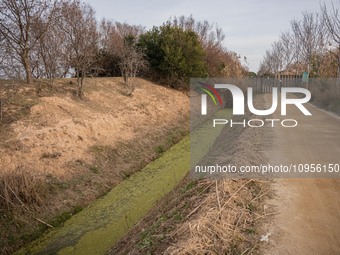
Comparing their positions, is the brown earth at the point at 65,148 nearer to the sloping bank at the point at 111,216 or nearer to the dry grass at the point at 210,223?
the sloping bank at the point at 111,216

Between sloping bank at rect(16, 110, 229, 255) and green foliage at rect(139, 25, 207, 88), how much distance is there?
14.0m

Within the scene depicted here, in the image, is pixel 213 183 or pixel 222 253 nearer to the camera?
pixel 222 253

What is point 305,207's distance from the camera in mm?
4957

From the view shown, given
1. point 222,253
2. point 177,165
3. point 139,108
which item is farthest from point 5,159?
point 139,108

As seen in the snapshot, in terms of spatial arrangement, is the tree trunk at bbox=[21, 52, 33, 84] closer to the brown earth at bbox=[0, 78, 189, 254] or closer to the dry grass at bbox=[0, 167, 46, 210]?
the brown earth at bbox=[0, 78, 189, 254]

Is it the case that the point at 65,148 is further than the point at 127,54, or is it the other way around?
the point at 127,54

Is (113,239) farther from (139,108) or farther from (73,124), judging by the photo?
(139,108)

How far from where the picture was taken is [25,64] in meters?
13.7

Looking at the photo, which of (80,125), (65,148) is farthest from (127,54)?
(65,148)

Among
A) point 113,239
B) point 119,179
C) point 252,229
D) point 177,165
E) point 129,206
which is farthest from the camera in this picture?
point 177,165

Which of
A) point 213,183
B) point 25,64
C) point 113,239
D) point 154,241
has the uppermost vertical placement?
point 25,64

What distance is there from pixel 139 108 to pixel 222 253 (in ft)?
46.6

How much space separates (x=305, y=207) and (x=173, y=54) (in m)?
20.2

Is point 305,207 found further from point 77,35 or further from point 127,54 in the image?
point 127,54
